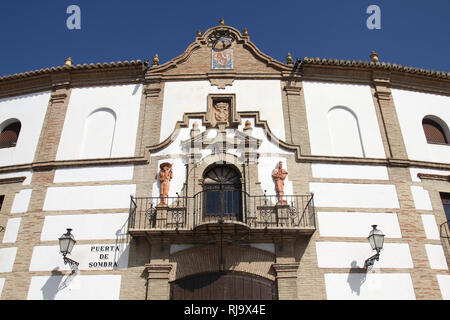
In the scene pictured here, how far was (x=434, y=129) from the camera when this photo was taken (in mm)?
12508

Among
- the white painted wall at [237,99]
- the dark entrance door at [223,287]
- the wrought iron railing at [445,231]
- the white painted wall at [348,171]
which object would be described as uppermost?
the white painted wall at [237,99]

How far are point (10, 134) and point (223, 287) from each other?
8.37m

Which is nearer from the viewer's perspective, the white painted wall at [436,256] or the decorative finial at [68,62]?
the white painted wall at [436,256]

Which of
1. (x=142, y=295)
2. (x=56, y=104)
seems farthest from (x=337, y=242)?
(x=56, y=104)

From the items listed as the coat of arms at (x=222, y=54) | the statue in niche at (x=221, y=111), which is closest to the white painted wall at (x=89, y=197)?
the statue in niche at (x=221, y=111)

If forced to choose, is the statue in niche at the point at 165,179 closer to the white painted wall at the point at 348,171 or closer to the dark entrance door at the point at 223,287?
the dark entrance door at the point at 223,287

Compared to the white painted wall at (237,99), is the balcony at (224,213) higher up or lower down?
lower down

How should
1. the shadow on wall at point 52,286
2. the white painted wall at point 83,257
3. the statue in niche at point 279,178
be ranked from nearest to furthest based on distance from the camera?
the shadow on wall at point 52,286 → the white painted wall at point 83,257 → the statue in niche at point 279,178

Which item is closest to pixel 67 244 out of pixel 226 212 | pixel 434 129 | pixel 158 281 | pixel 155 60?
pixel 158 281

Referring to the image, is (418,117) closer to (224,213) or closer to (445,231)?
(445,231)

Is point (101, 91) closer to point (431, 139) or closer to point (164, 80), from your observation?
point (164, 80)

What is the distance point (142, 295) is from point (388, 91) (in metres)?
9.22

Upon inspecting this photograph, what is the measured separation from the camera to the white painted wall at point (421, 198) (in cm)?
1073

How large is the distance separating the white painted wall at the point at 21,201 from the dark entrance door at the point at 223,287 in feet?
15.4
